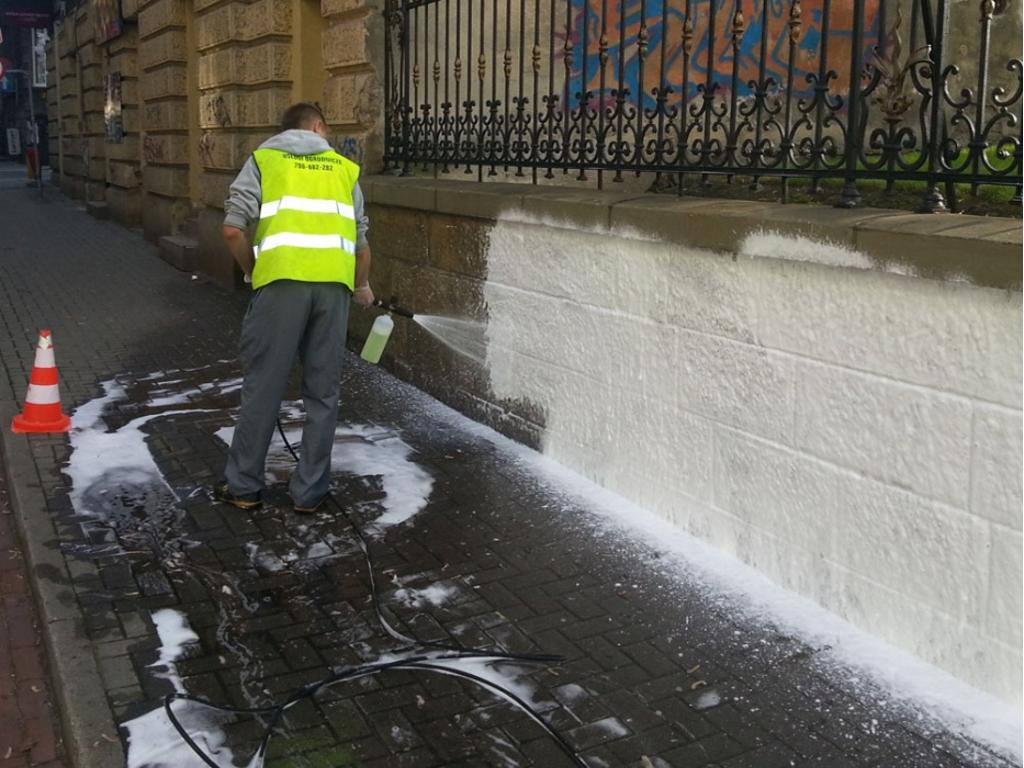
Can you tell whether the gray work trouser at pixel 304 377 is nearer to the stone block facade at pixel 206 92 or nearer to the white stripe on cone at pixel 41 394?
the white stripe on cone at pixel 41 394

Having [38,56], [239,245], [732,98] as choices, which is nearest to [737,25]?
[732,98]

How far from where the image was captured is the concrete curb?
345cm

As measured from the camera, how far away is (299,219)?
17.3 ft

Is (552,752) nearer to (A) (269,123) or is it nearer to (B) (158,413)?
(B) (158,413)

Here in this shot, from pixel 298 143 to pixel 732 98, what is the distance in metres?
2.00

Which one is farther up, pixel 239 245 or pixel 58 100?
pixel 58 100

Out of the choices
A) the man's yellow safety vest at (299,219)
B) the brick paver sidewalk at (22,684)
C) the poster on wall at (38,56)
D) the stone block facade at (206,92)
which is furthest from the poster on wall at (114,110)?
the poster on wall at (38,56)

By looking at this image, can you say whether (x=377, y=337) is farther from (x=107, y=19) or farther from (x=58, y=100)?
(x=58, y=100)

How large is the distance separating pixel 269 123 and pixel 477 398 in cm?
578

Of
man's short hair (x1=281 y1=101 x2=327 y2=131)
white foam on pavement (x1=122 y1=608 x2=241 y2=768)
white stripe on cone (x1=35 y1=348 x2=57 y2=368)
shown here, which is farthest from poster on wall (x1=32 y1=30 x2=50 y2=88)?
white foam on pavement (x1=122 y1=608 x2=241 y2=768)

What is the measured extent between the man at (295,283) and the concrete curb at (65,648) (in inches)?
35.9

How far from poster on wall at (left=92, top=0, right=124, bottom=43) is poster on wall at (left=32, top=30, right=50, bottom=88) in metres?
17.7

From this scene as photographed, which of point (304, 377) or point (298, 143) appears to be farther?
point (304, 377)

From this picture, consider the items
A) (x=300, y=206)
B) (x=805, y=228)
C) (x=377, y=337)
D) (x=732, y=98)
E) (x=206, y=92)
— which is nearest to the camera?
(x=805, y=228)
